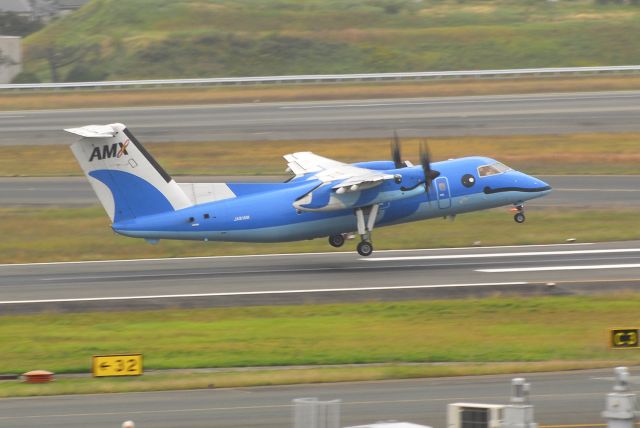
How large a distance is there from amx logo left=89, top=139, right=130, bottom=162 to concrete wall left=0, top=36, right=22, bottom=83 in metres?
70.3

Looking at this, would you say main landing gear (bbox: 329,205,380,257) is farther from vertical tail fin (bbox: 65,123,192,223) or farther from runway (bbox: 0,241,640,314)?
vertical tail fin (bbox: 65,123,192,223)

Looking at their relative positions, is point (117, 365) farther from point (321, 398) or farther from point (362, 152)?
point (362, 152)

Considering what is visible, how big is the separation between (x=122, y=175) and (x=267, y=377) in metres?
14.1

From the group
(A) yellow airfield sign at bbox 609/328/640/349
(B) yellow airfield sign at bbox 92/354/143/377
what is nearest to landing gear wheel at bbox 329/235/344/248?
(A) yellow airfield sign at bbox 609/328/640/349

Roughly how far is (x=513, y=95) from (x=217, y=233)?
47.2 metres

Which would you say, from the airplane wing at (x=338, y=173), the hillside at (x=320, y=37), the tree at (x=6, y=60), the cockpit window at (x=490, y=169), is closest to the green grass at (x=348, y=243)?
the cockpit window at (x=490, y=169)

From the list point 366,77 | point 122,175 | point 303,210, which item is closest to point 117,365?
point 122,175

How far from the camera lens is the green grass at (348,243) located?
4481cm

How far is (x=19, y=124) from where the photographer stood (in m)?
76.7

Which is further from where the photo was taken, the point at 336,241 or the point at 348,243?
the point at 348,243

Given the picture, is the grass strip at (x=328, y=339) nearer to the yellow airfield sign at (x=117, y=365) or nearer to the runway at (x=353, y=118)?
the yellow airfield sign at (x=117, y=365)

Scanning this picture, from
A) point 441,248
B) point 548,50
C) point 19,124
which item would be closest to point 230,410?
point 441,248

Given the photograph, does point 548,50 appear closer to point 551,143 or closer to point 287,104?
point 287,104

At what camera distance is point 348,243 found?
45.8m
